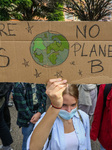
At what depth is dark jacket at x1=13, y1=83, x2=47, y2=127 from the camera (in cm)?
193

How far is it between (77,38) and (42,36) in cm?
23

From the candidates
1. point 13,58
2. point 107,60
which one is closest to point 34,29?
point 13,58

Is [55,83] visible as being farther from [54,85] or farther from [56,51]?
[56,51]

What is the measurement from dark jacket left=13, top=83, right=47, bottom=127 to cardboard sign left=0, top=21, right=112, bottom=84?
42.3 inches

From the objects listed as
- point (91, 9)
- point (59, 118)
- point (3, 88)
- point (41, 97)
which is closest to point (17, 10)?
point (91, 9)

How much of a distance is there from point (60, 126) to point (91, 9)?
2.82 metres

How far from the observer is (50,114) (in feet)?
3.10

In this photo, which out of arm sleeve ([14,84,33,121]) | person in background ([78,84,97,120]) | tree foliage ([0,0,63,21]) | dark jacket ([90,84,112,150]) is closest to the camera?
dark jacket ([90,84,112,150])

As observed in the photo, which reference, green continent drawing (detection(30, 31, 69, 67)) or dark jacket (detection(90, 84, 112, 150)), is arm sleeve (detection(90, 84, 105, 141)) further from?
green continent drawing (detection(30, 31, 69, 67))

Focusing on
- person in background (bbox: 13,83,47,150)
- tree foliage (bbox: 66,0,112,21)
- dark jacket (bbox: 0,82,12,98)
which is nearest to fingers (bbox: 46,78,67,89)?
person in background (bbox: 13,83,47,150)

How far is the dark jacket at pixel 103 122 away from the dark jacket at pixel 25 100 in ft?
2.81

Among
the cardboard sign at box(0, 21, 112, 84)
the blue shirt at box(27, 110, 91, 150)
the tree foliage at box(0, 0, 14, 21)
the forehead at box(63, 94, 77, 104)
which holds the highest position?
the tree foliage at box(0, 0, 14, 21)

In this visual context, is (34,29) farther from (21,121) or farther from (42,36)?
(21,121)

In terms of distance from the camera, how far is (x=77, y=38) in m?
0.83
